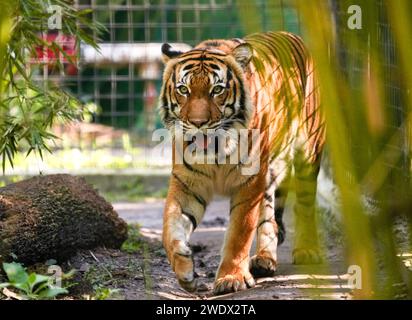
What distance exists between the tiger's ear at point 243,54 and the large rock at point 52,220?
3.67 ft

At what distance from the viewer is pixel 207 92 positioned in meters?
3.89

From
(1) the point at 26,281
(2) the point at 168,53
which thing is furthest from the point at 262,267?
(1) the point at 26,281

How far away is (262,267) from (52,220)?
1114mm

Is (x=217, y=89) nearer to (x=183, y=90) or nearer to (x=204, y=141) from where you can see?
(x=183, y=90)

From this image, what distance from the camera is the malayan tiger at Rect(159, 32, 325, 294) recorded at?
12.3 feet

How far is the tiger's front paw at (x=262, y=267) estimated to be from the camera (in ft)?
13.4

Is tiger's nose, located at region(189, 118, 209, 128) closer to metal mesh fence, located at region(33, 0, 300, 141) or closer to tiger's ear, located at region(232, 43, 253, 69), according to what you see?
tiger's ear, located at region(232, 43, 253, 69)

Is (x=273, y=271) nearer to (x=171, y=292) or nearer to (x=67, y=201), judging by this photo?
(x=171, y=292)

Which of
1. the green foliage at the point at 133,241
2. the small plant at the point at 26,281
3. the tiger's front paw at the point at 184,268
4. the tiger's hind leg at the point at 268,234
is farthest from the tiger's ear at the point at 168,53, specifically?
the small plant at the point at 26,281

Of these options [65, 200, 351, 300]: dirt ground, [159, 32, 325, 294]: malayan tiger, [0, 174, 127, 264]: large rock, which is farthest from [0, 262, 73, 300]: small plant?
[159, 32, 325, 294]: malayan tiger

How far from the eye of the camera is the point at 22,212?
153 inches

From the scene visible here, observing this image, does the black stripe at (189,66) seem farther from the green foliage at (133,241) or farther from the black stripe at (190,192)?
the green foliage at (133,241)
